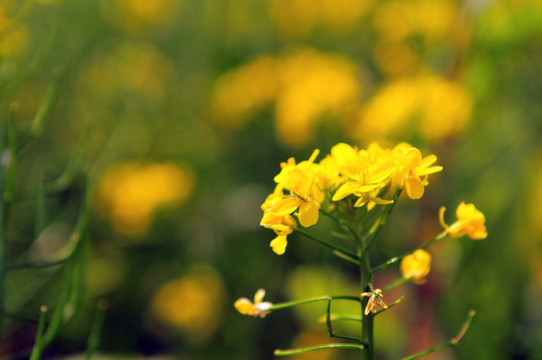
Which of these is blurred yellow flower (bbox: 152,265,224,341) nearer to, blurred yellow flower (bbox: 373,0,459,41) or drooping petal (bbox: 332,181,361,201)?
blurred yellow flower (bbox: 373,0,459,41)

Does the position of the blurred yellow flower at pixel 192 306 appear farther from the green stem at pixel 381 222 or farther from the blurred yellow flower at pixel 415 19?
the green stem at pixel 381 222

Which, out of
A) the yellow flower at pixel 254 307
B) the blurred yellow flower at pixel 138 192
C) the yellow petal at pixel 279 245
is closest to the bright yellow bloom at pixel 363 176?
the yellow petal at pixel 279 245

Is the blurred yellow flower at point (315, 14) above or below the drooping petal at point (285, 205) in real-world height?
above

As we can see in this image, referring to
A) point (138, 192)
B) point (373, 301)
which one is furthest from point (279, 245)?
point (138, 192)

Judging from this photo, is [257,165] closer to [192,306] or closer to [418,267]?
[192,306]

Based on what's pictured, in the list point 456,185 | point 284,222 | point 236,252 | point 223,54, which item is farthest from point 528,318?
point 223,54

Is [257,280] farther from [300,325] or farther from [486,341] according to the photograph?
[486,341]
